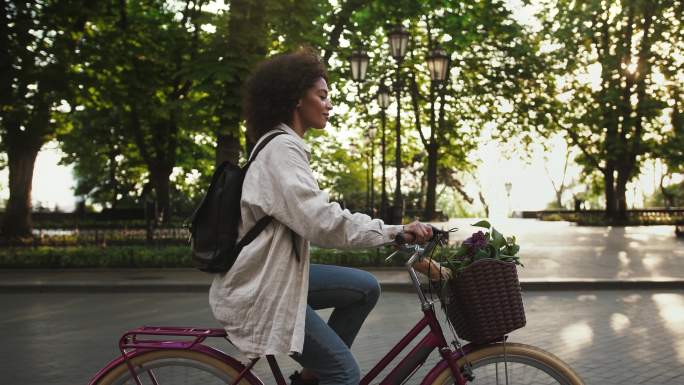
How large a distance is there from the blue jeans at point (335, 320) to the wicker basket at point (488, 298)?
1.27ft

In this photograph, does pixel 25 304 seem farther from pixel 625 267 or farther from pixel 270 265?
pixel 625 267

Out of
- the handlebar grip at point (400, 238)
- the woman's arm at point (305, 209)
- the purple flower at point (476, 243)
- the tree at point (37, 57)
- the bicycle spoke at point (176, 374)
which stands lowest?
the bicycle spoke at point (176, 374)

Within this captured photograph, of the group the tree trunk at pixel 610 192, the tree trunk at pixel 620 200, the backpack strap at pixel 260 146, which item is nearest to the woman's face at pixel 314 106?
the backpack strap at pixel 260 146

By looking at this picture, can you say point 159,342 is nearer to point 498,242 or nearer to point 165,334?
point 165,334

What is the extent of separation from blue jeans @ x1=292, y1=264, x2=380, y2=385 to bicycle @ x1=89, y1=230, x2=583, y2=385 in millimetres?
160

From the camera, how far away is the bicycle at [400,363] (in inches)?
114

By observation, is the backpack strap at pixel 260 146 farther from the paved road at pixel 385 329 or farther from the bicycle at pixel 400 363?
the paved road at pixel 385 329

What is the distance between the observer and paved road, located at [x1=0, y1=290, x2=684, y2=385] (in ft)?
20.2

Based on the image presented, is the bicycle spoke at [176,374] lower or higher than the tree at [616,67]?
lower

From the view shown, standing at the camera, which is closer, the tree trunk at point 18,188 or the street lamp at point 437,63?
the street lamp at point 437,63

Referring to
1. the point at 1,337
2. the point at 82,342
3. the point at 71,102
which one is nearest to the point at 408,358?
the point at 82,342

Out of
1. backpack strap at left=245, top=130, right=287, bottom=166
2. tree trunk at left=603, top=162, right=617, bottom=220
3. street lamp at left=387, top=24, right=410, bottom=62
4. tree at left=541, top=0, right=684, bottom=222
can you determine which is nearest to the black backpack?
backpack strap at left=245, top=130, right=287, bottom=166

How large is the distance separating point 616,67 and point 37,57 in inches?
948

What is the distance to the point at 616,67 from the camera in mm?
32375
